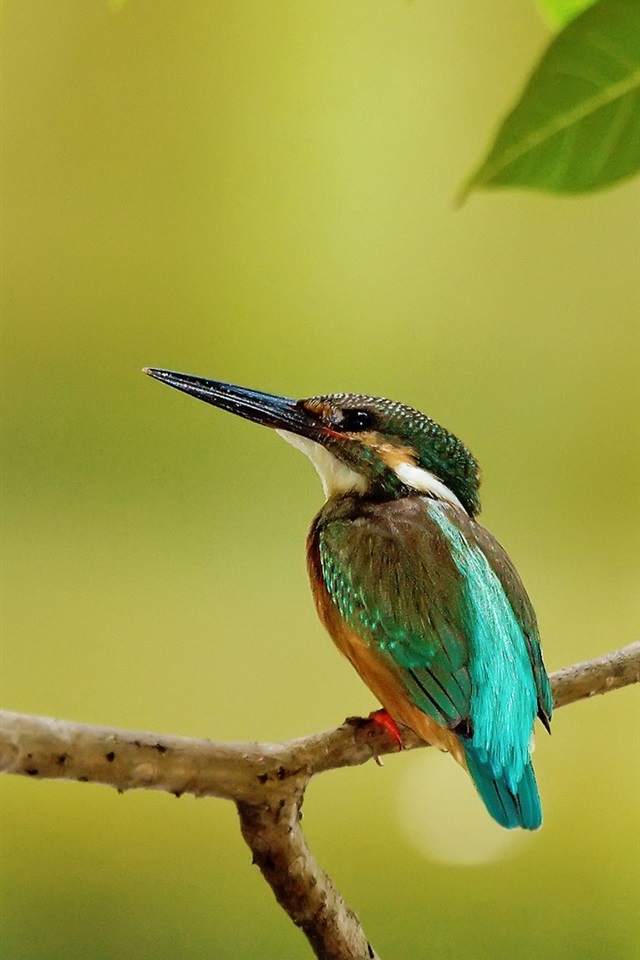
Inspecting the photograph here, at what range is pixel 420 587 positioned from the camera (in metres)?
0.65

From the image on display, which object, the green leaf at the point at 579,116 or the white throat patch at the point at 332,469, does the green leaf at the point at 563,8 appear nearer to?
the green leaf at the point at 579,116

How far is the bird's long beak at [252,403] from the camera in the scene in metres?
0.70

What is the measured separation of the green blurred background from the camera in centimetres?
89

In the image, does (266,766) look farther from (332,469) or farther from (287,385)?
(287,385)

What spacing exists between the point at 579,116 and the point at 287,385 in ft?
2.26

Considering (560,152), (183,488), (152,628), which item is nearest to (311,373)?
(183,488)

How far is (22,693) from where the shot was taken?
2.85ft

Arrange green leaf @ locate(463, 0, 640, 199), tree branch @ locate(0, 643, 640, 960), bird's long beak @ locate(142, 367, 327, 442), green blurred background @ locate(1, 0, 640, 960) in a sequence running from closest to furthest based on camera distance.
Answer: green leaf @ locate(463, 0, 640, 199)
tree branch @ locate(0, 643, 640, 960)
bird's long beak @ locate(142, 367, 327, 442)
green blurred background @ locate(1, 0, 640, 960)

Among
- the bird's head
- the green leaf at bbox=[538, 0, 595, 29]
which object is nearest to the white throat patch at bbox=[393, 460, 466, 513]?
the bird's head

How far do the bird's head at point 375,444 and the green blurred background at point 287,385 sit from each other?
19 centimetres

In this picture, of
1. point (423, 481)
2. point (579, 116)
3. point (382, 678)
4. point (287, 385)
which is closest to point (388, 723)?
point (382, 678)

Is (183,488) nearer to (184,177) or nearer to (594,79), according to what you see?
(184,177)

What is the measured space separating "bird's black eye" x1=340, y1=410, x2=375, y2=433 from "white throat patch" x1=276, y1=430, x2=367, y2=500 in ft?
0.08

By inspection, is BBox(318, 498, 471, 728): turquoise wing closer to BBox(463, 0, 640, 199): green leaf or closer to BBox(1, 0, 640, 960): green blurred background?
BBox(1, 0, 640, 960): green blurred background
